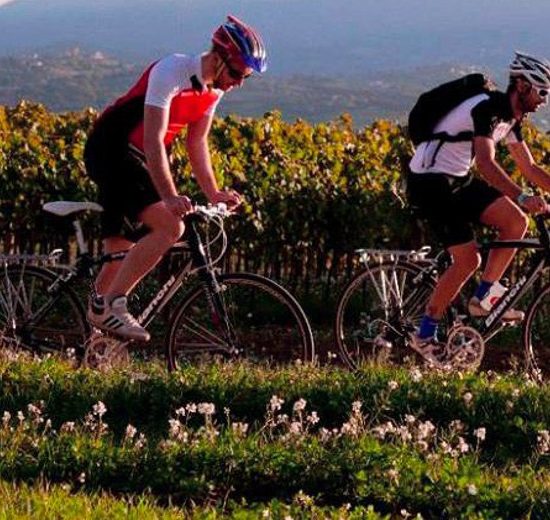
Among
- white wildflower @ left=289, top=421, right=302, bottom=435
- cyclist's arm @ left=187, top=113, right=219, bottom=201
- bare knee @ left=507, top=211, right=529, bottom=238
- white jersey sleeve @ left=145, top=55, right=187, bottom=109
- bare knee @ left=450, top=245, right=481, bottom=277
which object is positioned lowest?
white wildflower @ left=289, top=421, right=302, bottom=435

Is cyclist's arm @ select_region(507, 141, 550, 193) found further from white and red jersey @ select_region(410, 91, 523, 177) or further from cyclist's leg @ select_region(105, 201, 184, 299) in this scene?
cyclist's leg @ select_region(105, 201, 184, 299)

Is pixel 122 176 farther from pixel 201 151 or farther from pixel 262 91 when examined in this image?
pixel 262 91

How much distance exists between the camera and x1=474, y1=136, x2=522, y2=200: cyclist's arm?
24.5 feet

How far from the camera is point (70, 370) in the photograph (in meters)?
7.07

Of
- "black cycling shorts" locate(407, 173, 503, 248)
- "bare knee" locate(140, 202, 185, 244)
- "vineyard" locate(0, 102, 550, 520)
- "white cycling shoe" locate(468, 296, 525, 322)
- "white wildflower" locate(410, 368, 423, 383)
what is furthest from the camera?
"white cycling shoe" locate(468, 296, 525, 322)

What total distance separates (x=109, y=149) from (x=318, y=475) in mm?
2498

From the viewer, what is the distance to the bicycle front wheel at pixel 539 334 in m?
8.23

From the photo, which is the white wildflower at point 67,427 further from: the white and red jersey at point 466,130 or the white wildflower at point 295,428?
the white and red jersey at point 466,130

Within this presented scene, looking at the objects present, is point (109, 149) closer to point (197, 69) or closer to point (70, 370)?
point (197, 69)

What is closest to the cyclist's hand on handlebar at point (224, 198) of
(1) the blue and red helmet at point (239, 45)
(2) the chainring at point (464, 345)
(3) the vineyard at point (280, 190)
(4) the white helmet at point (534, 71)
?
(1) the blue and red helmet at point (239, 45)

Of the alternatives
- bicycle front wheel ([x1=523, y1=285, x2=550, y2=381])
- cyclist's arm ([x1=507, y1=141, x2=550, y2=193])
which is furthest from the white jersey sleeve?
bicycle front wheel ([x1=523, y1=285, x2=550, y2=381])

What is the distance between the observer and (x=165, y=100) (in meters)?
6.82

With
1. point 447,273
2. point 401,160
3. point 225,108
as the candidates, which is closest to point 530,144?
point 401,160

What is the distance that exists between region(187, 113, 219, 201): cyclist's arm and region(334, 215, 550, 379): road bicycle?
44.0 inches
